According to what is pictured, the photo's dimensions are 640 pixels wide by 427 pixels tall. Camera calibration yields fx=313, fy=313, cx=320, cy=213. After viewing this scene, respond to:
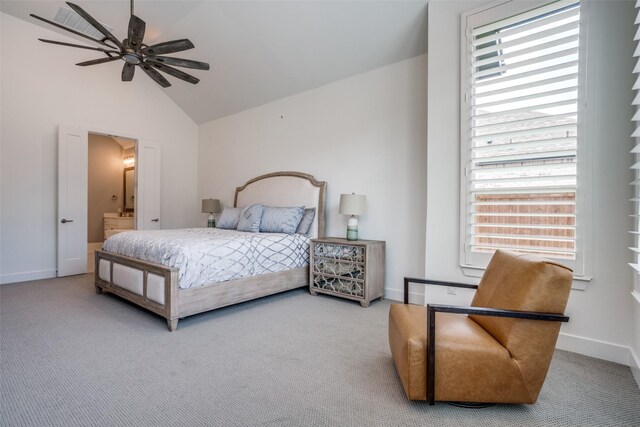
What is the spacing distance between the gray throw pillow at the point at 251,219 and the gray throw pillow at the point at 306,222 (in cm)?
61

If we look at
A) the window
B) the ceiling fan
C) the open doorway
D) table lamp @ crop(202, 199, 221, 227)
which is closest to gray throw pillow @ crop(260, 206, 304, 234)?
table lamp @ crop(202, 199, 221, 227)

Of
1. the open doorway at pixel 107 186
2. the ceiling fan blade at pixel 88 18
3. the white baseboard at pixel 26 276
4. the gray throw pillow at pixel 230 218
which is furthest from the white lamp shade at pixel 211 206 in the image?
the ceiling fan blade at pixel 88 18

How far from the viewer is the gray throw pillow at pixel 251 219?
176 inches

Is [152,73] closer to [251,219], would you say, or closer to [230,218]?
[251,219]

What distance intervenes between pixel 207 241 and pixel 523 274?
277 cm

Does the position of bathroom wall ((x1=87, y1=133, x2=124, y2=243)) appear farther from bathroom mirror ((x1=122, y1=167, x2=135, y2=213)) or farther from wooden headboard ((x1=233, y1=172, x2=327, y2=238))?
wooden headboard ((x1=233, y1=172, x2=327, y2=238))

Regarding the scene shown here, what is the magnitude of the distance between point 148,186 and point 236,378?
5011 mm

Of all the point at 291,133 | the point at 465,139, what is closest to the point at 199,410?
the point at 465,139

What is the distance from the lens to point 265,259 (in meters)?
3.65

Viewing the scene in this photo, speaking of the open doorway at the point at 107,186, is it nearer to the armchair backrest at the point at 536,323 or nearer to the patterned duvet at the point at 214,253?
the patterned duvet at the point at 214,253

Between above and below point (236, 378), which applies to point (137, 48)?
above

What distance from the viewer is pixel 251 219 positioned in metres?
4.54

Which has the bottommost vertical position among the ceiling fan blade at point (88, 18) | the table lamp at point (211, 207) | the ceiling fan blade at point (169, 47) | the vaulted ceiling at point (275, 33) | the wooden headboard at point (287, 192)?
the table lamp at point (211, 207)

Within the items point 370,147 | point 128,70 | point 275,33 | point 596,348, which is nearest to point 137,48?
point 128,70
